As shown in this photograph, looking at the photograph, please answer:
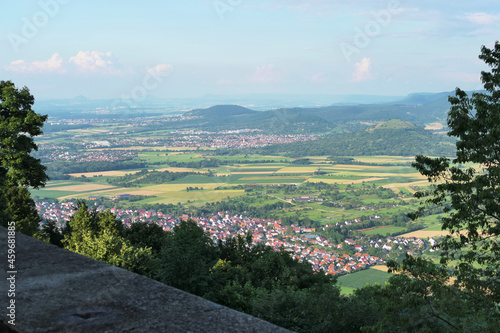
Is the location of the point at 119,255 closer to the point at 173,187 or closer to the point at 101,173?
the point at 173,187

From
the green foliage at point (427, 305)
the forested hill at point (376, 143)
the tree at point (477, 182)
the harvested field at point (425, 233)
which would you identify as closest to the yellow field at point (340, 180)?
the forested hill at point (376, 143)

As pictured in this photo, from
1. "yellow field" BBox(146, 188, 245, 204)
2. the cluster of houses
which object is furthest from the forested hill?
the cluster of houses

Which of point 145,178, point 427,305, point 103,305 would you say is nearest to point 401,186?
point 145,178

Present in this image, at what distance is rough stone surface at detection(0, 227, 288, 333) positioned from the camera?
154cm

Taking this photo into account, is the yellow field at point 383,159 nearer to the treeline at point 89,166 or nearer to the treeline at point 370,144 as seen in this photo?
the treeline at point 370,144

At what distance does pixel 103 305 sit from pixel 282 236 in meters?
68.7

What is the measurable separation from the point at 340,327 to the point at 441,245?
3827 mm

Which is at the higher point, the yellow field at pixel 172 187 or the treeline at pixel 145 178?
the treeline at pixel 145 178

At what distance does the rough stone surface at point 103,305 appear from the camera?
5.06ft

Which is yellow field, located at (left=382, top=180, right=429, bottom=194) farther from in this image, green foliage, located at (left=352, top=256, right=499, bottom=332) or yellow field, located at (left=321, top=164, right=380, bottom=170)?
green foliage, located at (left=352, top=256, right=499, bottom=332)

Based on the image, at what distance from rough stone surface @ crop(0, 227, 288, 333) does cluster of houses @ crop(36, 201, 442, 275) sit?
44831mm

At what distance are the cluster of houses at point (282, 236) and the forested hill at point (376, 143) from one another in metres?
88.1

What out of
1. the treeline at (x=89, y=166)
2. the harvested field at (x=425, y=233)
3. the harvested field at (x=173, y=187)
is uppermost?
the treeline at (x=89, y=166)

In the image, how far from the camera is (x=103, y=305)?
168 centimetres
